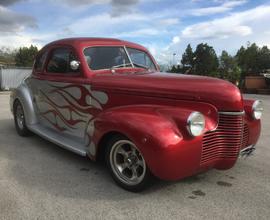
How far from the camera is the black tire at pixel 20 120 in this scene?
628 cm

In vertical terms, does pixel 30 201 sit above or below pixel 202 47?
below

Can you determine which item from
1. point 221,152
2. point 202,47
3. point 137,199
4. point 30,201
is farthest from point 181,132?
point 202,47

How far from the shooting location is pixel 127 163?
12.6ft

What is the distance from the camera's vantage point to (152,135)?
3.31 metres

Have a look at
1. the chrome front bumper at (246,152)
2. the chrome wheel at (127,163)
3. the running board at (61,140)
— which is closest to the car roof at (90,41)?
the running board at (61,140)

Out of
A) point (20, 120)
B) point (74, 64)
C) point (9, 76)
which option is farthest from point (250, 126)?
point (9, 76)

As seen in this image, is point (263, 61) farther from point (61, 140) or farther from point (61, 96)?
point (61, 140)

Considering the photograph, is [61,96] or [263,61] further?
[263,61]

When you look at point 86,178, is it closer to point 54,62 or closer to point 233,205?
point 233,205

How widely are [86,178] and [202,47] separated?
24.0 meters

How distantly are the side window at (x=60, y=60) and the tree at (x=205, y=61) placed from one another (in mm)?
16925

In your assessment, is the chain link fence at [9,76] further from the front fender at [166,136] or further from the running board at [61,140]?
the front fender at [166,136]

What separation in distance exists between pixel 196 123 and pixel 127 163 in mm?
984

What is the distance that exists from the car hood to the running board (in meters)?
0.90
